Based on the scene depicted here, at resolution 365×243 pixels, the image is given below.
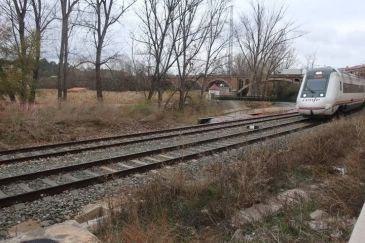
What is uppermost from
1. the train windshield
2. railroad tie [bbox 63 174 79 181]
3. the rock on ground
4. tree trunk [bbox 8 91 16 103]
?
the train windshield

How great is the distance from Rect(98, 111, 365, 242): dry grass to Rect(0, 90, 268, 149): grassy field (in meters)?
8.83

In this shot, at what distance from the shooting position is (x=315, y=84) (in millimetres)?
21766

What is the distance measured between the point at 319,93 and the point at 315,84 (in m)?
0.77

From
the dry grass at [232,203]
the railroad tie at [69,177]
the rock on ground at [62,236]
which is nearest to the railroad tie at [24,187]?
the railroad tie at [69,177]

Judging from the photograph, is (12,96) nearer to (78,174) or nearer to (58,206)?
(78,174)

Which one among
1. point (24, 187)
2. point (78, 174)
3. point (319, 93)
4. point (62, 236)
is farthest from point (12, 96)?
point (319, 93)

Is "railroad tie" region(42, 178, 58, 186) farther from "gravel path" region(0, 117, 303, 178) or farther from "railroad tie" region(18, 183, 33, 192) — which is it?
"gravel path" region(0, 117, 303, 178)

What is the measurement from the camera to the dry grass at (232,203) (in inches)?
175

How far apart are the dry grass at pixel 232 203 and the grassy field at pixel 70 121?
8833mm

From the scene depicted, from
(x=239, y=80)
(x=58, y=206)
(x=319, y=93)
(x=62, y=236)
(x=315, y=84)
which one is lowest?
(x=58, y=206)

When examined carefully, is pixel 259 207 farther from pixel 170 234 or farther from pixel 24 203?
pixel 24 203

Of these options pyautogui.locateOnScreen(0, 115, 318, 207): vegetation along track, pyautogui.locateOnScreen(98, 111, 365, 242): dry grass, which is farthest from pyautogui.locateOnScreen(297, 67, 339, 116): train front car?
pyautogui.locateOnScreen(98, 111, 365, 242): dry grass

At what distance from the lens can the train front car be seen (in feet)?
68.6

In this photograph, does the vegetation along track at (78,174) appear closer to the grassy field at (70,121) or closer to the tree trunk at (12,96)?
the grassy field at (70,121)
